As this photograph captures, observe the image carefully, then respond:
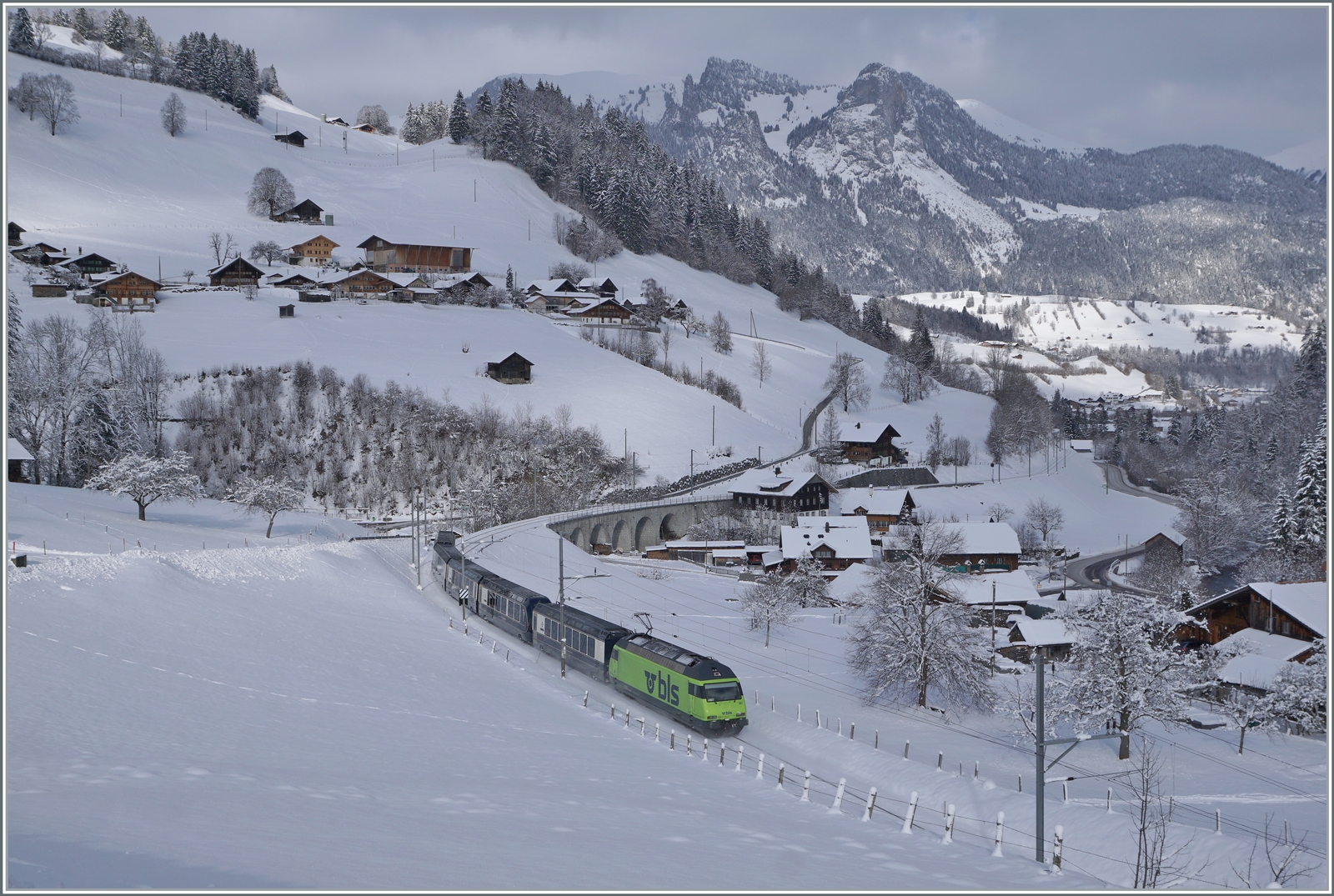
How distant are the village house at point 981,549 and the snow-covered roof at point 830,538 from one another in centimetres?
290

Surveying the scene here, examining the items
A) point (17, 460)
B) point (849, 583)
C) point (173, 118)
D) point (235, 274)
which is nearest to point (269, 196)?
point (173, 118)

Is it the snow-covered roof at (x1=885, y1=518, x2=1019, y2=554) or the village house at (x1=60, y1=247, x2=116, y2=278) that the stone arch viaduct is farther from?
the village house at (x1=60, y1=247, x2=116, y2=278)

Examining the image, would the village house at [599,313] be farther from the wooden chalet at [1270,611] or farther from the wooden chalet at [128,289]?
the wooden chalet at [1270,611]

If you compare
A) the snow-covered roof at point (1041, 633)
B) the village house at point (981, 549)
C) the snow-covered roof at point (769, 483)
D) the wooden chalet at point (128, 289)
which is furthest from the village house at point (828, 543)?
the wooden chalet at point (128, 289)

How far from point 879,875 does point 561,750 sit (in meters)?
11.0

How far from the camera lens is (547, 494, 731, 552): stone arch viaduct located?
71312 millimetres

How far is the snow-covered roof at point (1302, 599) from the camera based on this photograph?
1799 inches

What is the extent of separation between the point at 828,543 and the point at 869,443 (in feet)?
111

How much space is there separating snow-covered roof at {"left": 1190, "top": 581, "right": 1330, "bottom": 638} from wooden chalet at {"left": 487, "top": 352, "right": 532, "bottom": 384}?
209ft

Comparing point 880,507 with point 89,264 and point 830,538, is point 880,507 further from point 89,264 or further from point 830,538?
point 89,264

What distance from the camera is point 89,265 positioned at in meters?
97.3

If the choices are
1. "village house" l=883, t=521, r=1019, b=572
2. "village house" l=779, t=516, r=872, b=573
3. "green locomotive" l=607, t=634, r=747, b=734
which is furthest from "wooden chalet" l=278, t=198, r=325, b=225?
"green locomotive" l=607, t=634, r=747, b=734

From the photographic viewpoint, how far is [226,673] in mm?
27109

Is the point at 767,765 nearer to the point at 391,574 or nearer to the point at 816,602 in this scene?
the point at 391,574
